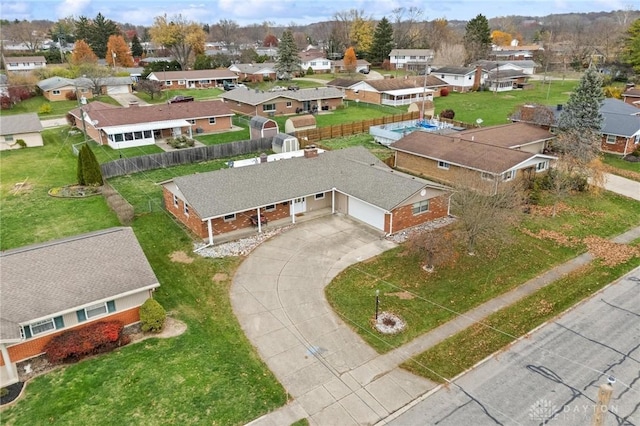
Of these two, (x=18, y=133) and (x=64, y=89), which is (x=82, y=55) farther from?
(x=18, y=133)

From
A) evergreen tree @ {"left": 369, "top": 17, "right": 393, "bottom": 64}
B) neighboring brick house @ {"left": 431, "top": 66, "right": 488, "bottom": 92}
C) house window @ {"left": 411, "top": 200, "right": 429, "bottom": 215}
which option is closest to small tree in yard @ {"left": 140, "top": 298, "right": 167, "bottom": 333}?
house window @ {"left": 411, "top": 200, "right": 429, "bottom": 215}

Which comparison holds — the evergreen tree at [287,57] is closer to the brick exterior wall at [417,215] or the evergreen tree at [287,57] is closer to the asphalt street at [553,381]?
the brick exterior wall at [417,215]

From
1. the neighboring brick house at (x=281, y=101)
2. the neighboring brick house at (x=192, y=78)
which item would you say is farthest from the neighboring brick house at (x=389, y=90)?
the neighboring brick house at (x=192, y=78)

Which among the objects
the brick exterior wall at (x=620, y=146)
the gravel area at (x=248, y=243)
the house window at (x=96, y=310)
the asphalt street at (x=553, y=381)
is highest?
the brick exterior wall at (x=620, y=146)

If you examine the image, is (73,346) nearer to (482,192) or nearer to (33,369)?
(33,369)

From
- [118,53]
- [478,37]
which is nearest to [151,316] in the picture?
[118,53]
